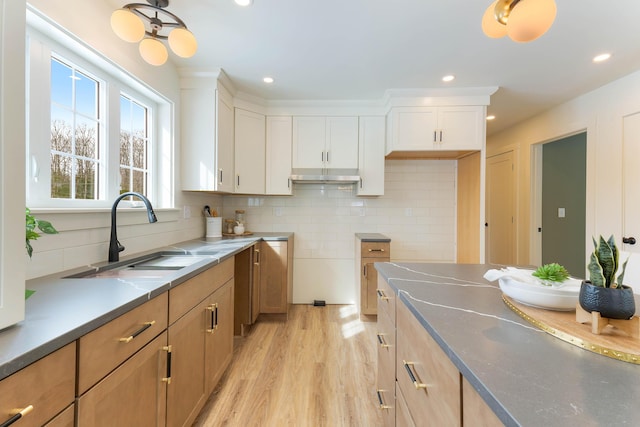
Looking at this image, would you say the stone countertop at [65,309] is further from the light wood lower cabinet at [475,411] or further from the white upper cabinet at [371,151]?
the white upper cabinet at [371,151]

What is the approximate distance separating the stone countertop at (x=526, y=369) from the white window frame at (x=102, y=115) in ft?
5.93

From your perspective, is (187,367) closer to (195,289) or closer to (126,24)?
(195,289)

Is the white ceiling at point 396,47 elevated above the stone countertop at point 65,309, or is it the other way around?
the white ceiling at point 396,47

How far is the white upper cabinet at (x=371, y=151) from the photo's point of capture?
3.20m

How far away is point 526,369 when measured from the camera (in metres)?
0.57

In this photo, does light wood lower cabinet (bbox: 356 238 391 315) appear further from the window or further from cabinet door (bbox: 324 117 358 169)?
the window

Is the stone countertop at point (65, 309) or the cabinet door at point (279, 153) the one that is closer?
the stone countertop at point (65, 309)

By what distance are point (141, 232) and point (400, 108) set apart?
8.78ft

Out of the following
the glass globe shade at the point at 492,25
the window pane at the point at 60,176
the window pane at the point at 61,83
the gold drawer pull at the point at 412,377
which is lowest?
the gold drawer pull at the point at 412,377

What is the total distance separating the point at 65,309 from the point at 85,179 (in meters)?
1.08

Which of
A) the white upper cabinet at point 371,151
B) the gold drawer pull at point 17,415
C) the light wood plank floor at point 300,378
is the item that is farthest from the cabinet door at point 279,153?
the gold drawer pull at point 17,415

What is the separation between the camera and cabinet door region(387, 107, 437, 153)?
2.90 m

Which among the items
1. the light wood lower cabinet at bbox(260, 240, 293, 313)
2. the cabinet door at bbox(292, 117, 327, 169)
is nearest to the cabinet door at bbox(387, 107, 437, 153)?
the cabinet door at bbox(292, 117, 327, 169)

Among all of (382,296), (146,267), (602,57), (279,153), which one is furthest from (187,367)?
(602,57)
